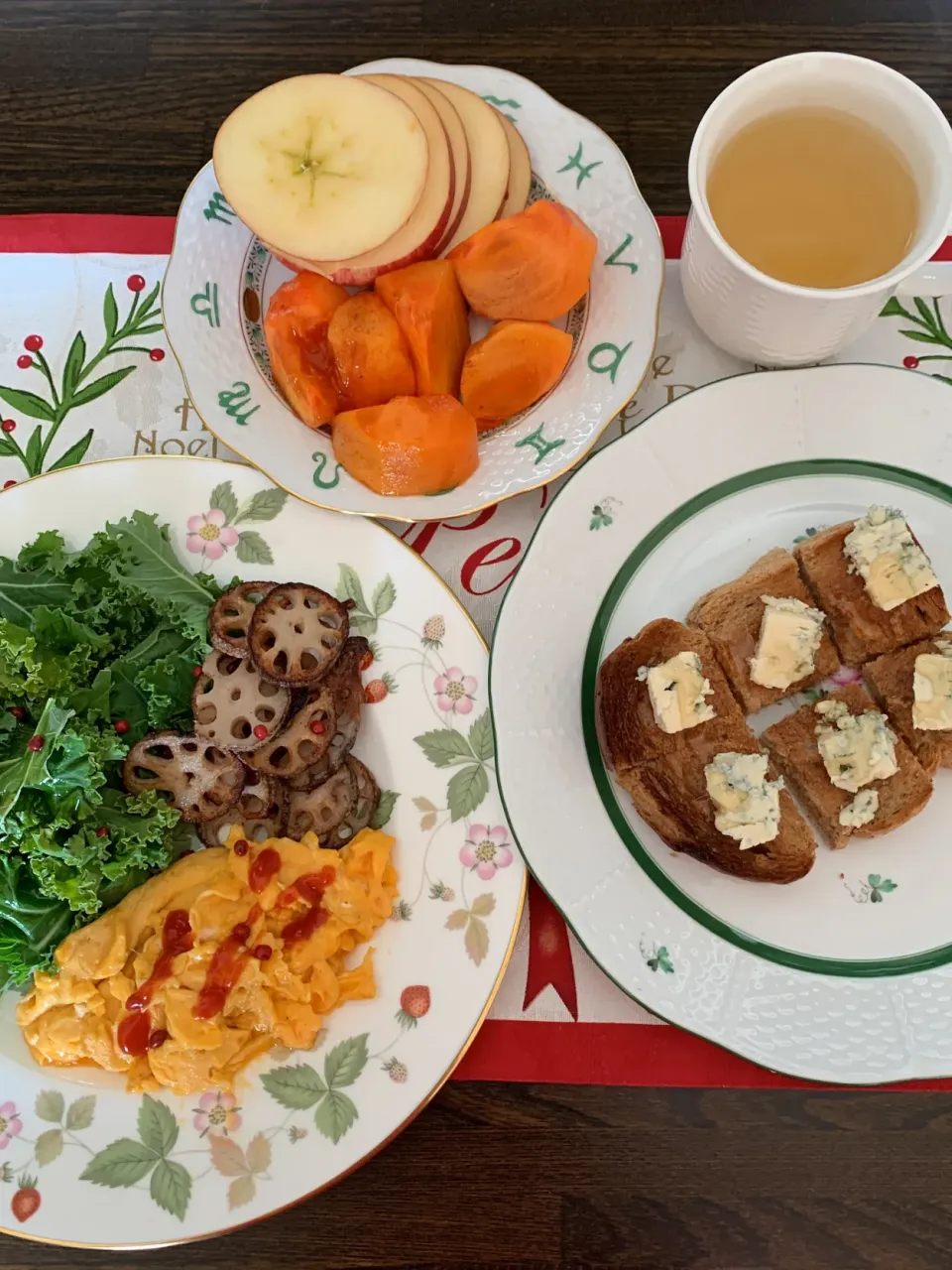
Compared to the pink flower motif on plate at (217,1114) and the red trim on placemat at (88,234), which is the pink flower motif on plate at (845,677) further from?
the red trim on placemat at (88,234)

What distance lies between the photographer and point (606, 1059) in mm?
1884

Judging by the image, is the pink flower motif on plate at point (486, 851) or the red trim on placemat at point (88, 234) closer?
the pink flower motif on plate at point (486, 851)

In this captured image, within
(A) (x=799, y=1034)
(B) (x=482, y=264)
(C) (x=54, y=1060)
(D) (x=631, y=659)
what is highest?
(B) (x=482, y=264)

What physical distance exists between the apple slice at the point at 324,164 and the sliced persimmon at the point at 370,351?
0.12 m

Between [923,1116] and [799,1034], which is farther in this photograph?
[923,1116]

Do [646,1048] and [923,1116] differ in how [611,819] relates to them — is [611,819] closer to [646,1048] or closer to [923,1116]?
[646,1048]

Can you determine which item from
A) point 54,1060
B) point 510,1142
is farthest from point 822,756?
point 54,1060

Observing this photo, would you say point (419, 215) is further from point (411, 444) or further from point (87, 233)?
point (87, 233)

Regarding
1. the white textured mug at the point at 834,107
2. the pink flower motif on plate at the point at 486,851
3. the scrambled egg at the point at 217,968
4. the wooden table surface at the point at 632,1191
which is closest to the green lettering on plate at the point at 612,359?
the white textured mug at the point at 834,107

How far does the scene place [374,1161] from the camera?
75.1 inches

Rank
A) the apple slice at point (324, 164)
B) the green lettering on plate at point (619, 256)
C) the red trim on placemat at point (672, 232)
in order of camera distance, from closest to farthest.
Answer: the apple slice at point (324, 164), the green lettering on plate at point (619, 256), the red trim on placemat at point (672, 232)

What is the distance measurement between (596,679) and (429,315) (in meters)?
0.84

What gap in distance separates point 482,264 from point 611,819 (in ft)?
3.88

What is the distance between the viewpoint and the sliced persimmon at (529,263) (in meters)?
1.86
